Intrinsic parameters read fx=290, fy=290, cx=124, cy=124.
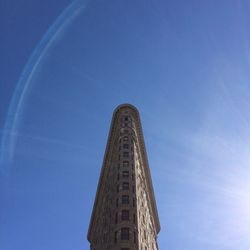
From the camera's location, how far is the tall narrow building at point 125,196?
49875 mm

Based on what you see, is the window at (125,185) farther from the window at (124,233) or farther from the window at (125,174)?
the window at (124,233)

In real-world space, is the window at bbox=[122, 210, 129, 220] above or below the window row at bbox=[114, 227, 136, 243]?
above

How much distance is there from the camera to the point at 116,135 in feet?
278

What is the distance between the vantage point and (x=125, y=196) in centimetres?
5644

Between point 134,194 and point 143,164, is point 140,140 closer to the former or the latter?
point 143,164

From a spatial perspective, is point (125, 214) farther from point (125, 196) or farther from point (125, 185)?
point (125, 185)

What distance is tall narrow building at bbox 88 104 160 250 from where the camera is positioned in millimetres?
49875

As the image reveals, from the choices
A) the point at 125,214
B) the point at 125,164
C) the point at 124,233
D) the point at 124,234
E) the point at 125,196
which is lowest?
the point at 124,234

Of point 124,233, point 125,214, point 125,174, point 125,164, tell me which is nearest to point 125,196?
point 125,214

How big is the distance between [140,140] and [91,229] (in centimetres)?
3249

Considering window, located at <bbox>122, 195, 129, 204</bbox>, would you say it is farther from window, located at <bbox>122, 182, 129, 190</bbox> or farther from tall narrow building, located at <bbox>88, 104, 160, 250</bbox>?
window, located at <bbox>122, 182, 129, 190</bbox>

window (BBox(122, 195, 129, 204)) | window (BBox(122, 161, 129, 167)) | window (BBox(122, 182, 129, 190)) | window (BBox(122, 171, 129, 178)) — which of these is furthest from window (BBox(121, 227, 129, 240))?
window (BBox(122, 161, 129, 167))

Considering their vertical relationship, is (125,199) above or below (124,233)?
above

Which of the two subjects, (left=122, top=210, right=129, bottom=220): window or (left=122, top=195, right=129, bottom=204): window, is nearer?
(left=122, top=210, right=129, bottom=220): window
